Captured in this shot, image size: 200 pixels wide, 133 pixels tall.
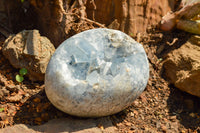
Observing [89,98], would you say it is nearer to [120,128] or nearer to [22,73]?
[120,128]

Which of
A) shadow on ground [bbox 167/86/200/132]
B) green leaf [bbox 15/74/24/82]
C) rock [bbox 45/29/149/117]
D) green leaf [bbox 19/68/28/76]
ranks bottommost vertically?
shadow on ground [bbox 167/86/200/132]

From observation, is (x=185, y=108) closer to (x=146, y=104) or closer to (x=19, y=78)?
(x=146, y=104)

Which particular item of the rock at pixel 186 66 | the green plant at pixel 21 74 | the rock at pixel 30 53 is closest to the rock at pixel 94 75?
the rock at pixel 30 53

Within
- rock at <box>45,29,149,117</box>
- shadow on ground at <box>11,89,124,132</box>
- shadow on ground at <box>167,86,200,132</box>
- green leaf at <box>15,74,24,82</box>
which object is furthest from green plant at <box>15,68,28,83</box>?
shadow on ground at <box>167,86,200,132</box>

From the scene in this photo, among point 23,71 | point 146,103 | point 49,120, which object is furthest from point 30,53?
point 146,103

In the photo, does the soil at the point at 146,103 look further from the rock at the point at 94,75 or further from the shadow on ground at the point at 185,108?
the rock at the point at 94,75

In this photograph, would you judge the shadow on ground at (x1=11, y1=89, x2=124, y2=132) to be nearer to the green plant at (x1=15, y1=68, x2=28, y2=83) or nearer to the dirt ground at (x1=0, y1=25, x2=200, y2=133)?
the dirt ground at (x1=0, y1=25, x2=200, y2=133)

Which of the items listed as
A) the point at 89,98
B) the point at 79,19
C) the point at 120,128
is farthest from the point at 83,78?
the point at 79,19
